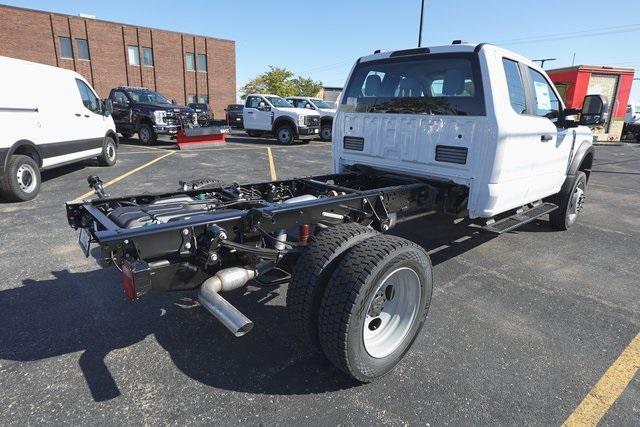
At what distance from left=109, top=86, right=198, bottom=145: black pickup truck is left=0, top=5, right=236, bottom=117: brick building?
61.7 feet

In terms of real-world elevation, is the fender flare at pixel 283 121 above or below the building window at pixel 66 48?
below

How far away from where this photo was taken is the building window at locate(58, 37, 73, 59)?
99.3ft

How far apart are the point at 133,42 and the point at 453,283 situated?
36.8 metres

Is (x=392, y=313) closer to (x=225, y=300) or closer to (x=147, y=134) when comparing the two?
(x=225, y=300)

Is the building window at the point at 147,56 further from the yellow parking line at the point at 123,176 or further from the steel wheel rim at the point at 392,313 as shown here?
the steel wheel rim at the point at 392,313

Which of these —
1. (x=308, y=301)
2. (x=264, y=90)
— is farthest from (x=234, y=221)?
(x=264, y=90)

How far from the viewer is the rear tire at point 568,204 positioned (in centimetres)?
565

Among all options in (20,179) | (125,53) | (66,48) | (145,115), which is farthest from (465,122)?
(125,53)

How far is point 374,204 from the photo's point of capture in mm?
3580

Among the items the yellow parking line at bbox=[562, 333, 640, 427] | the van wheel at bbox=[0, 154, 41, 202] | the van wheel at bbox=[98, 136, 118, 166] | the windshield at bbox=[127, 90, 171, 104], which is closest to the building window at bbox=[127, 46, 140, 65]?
the windshield at bbox=[127, 90, 171, 104]

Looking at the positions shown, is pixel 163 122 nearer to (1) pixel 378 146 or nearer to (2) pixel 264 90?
(1) pixel 378 146

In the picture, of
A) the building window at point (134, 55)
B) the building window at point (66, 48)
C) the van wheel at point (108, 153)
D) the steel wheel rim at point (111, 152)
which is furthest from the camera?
the building window at point (134, 55)

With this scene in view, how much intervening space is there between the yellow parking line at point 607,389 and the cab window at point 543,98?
2727 millimetres

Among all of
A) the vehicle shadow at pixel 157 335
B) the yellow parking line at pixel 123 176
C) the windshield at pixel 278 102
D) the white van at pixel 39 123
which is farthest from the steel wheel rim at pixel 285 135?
the vehicle shadow at pixel 157 335
